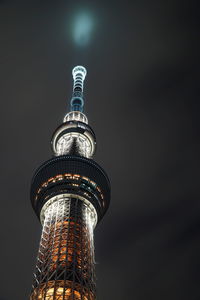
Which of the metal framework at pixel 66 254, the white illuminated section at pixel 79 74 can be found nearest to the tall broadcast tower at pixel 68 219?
the metal framework at pixel 66 254

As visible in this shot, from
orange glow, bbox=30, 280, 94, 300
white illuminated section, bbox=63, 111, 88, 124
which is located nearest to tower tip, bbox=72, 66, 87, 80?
white illuminated section, bbox=63, 111, 88, 124

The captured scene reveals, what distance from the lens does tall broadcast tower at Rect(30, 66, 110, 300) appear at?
4584cm

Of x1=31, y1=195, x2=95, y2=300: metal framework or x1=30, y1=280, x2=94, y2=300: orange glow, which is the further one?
x1=31, y1=195, x2=95, y2=300: metal framework

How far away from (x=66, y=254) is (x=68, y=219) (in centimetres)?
745

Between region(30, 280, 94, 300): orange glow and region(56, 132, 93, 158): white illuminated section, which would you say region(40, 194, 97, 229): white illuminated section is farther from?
region(56, 132, 93, 158): white illuminated section

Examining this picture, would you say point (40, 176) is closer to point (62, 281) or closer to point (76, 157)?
point (76, 157)

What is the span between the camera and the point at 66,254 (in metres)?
50.0

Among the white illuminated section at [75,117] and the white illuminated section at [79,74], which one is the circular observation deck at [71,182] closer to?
the white illuminated section at [75,117]

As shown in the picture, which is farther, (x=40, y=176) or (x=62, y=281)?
(x=40, y=176)

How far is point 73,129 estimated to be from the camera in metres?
77.5

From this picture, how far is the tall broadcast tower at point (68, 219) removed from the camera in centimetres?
4584

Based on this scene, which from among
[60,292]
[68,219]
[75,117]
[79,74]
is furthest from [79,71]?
[60,292]

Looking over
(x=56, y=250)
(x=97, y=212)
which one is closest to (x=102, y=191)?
(x=97, y=212)

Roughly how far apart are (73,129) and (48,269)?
1442 inches
